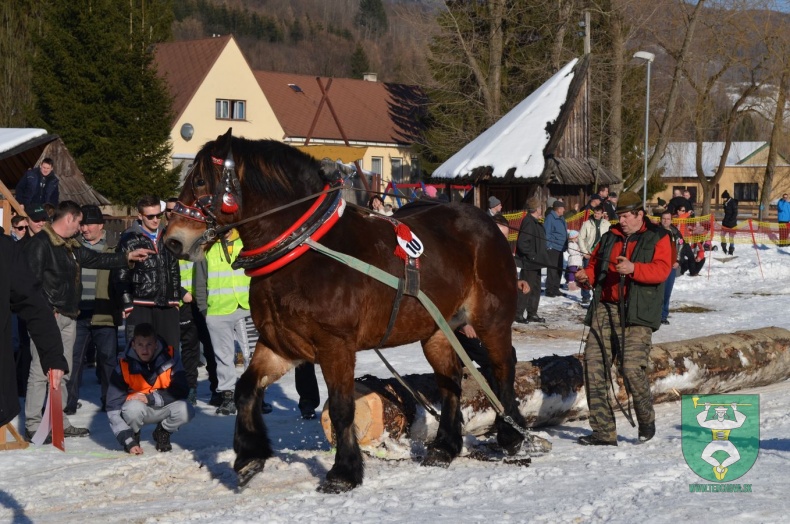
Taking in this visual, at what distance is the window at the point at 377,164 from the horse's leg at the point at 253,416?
5154cm

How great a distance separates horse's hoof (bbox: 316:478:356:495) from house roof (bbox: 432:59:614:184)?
21623 millimetres

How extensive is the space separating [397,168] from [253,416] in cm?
5241

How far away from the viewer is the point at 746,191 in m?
87.1

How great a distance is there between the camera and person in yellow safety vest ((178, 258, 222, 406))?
35.5ft

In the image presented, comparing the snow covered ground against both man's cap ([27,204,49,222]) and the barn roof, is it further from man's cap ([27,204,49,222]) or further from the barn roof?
the barn roof

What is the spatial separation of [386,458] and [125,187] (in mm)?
26197

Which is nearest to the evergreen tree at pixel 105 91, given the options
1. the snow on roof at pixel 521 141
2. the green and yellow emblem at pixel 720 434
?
the snow on roof at pixel 521 141

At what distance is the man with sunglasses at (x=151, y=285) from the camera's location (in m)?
9.76

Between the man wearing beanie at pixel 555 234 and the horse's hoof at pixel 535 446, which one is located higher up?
the man wearing beanie at pixel 555 234

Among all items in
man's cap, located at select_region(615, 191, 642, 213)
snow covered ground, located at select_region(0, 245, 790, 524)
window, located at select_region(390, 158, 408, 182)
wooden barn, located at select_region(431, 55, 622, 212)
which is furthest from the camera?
window, located at select_region(390, 158, 408, 182)

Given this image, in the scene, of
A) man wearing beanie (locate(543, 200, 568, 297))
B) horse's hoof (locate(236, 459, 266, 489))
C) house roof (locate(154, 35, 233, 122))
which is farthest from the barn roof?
house roof (locate(154, 35, 233, 122))

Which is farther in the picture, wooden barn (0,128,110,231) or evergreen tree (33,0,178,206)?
evergreen tree (33,0,178,206)

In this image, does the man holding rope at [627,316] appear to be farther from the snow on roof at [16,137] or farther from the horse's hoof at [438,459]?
the snow on roof at [16,137]

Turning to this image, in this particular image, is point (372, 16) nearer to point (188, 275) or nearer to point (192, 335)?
point (192, 335)
